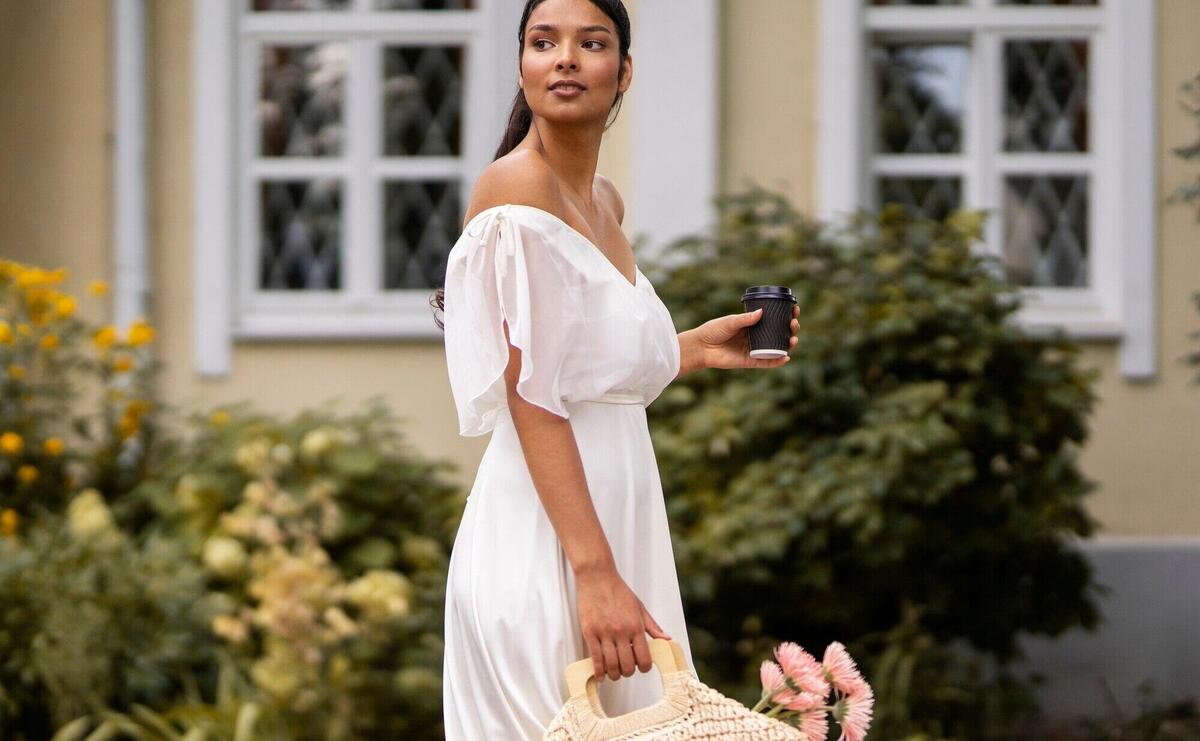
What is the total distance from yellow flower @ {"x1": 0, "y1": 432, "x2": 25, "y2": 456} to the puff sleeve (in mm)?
4129

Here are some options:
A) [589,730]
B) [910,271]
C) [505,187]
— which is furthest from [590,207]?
[910,271]

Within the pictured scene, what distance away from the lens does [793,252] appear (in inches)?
210

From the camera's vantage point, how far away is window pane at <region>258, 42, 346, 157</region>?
697cm

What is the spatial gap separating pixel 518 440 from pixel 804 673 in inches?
19.5

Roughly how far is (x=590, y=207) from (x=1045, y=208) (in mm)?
4976

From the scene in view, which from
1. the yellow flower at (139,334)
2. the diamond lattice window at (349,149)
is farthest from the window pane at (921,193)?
the yellow flower at (139,334)

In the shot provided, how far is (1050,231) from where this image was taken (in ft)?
22.0

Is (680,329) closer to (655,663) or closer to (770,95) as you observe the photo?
(770,95)

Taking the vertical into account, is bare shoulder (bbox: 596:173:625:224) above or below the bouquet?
above

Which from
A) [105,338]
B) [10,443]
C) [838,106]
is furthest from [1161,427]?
[10,443]

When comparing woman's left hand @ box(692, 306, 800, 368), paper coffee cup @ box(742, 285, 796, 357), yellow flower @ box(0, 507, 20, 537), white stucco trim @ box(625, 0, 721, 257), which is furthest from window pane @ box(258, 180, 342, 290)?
paper coffee cup @ box(742, 285, 796, 357)

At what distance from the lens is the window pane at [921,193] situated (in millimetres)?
6727

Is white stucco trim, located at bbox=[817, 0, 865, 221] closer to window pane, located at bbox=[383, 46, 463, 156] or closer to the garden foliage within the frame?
window pane, located at bbox=[383, 46, 463, 156]

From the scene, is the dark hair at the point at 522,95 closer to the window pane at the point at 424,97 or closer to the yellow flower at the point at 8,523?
the yellow flower at the point at 8,523
